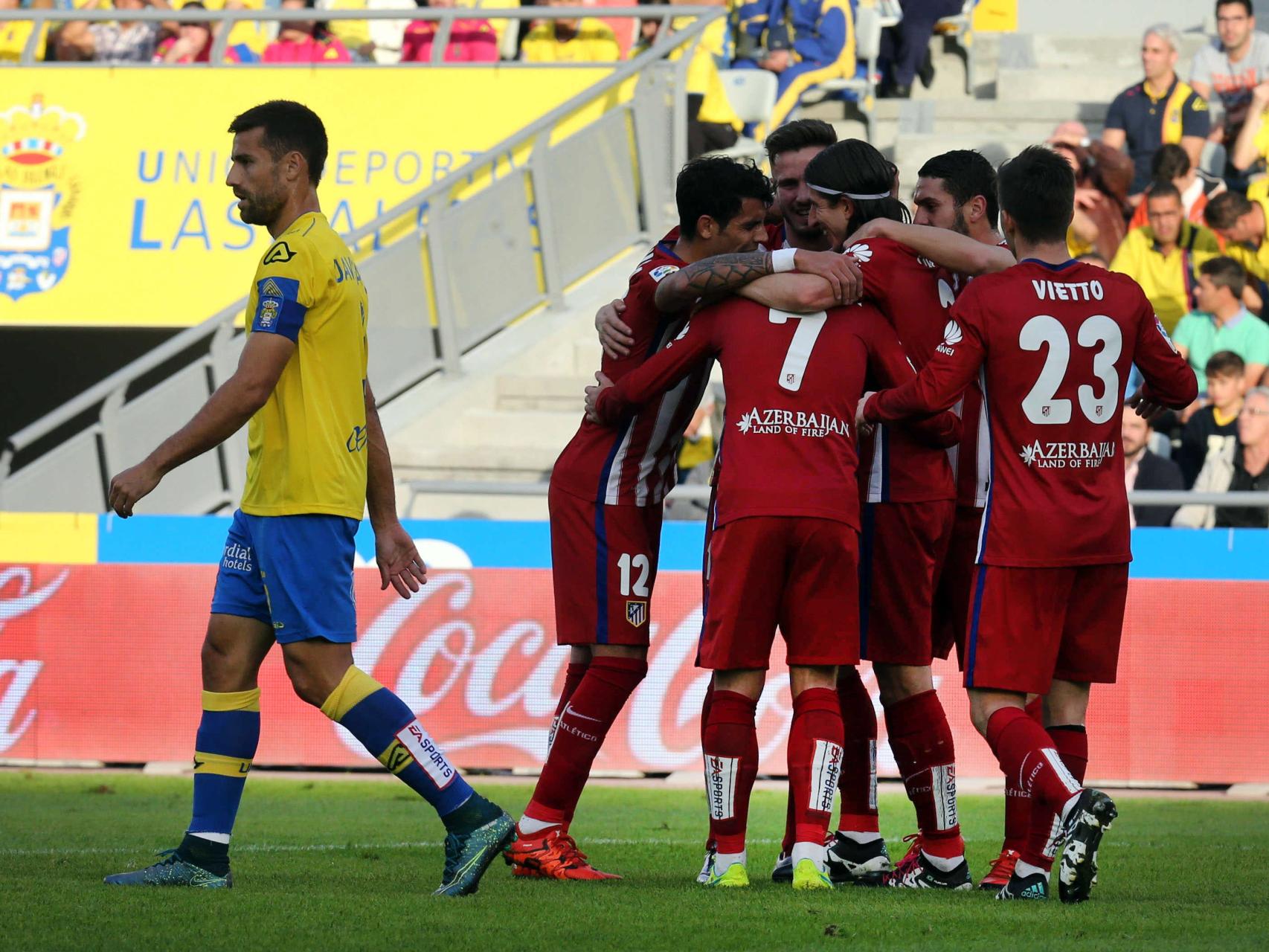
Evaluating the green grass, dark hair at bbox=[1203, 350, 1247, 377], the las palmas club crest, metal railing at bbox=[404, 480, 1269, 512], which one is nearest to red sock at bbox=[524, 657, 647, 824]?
the green grass

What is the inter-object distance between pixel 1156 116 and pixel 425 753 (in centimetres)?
1039

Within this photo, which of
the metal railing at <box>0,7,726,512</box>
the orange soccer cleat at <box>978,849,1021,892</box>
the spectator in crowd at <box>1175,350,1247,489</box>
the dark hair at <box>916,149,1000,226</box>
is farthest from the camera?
the metal railing at <box>0,7,726,512</box>

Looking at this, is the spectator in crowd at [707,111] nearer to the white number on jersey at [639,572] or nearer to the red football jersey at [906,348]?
the red football jersey at [906,348]

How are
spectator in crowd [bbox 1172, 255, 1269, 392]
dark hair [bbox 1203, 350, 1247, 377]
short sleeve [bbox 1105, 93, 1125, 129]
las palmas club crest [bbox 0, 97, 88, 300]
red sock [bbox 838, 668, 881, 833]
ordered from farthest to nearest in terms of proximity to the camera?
las palmas club crest [bbox 0, 97, 88, 300]
short sleeve [bbox 1105, 93, 1125, 129]
spectator in crowd [bbox 1172, 255, 1269, 392]
dark hair [bbox 1203, 350, 1247, 377]
red sock [bbox 838, 668, 881, 833]

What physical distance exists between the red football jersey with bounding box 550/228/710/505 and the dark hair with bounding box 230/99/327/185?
1162mm

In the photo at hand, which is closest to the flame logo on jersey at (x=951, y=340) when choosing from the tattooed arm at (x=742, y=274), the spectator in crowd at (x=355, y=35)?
the tattooed arm at (x=742, y=274)

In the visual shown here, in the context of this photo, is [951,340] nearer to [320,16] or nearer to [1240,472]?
[1240,472]

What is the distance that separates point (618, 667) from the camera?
591cm

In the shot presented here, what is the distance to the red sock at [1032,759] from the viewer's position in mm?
5031

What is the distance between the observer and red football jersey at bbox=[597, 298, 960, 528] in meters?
5.33

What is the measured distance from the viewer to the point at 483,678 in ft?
33.1

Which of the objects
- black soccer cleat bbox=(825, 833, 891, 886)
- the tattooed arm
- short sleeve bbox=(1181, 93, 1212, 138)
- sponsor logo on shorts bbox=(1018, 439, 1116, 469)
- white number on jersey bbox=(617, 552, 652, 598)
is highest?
the tattooed arm

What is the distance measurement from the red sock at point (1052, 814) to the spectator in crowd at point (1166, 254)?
7936 millimetres

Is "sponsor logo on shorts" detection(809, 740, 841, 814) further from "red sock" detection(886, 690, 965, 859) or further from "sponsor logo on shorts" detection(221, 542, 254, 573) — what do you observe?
"sponsor logo on shorts" detection(221, 542, 254, 573)
